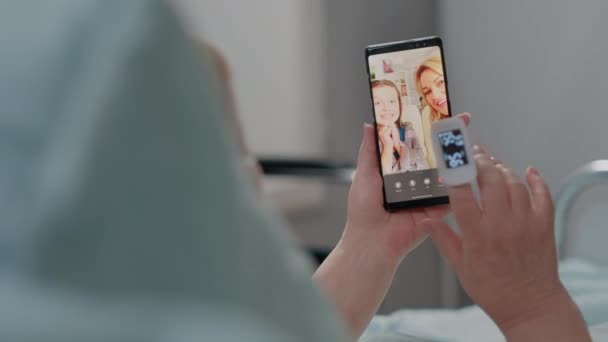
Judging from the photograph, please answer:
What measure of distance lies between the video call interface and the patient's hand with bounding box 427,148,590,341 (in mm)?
220

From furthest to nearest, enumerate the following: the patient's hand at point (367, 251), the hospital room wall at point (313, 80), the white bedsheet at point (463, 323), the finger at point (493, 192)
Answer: the hospital room wall at point (313, 80), the white bedsheet at point (463, 323), the patient's hand at point (367, 251), the finger at point (493, 192)

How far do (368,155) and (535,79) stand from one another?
878mm

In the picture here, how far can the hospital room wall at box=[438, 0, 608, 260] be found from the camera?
1.50m

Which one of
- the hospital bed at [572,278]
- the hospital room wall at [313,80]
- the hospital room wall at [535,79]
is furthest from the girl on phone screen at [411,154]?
the hospital room wall at [313,80]

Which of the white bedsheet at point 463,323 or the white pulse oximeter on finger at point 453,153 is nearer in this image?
the white pulse oximeter on finger at point 453,153

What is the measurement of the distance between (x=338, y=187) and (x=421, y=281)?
0.32 meters

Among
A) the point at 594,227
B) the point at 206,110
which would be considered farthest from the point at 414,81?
the point at 594,227

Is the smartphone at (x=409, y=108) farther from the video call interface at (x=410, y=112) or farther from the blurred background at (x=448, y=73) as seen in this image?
the blurred background at (x=448, y=73)

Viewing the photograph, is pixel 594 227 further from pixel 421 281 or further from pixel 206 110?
pixel 206 110

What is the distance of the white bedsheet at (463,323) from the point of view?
3.08ft

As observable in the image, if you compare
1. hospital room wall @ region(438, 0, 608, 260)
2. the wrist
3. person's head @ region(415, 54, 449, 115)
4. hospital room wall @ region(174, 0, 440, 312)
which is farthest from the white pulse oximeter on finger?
hospital room wall @ region(174, 0, 440, 312)

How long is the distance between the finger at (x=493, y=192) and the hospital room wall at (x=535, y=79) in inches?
37.5

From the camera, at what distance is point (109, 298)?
0.27 metres

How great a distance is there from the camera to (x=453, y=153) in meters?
0.64
